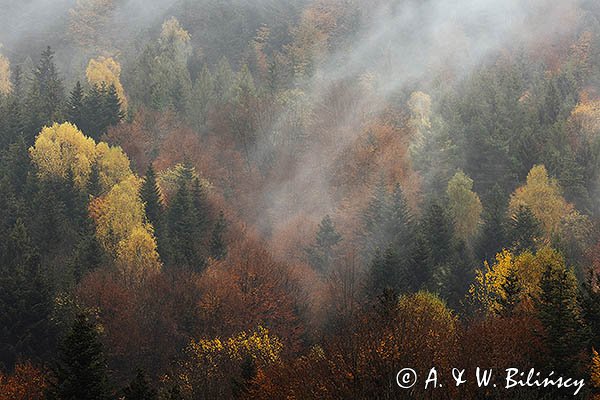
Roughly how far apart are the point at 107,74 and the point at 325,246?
59128mm

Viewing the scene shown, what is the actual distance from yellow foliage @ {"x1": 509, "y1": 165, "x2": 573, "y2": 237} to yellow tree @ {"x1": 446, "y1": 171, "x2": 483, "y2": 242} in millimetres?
4177

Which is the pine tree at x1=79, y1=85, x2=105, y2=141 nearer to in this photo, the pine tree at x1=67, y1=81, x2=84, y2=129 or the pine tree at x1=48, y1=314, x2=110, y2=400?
the pine tree at x1=67, y1=81, x2=84, y2=129

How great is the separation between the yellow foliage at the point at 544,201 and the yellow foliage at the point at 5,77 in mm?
85501

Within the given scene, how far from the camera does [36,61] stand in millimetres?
128125

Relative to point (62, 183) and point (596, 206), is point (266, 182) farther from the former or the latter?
point (596, 206)

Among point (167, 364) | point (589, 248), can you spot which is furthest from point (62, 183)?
point (589, 248)

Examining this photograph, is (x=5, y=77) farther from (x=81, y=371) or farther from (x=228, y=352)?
(x=81, y=371)

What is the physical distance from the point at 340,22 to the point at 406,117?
183ft

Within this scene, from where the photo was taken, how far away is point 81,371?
90.9 feet

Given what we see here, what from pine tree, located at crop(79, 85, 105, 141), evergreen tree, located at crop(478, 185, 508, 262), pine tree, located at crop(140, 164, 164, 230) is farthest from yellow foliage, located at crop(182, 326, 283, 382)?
pine tree, located at crop(79, 85, 105, 141)

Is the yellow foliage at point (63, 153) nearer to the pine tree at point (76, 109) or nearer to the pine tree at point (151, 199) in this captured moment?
the pine tree at point (151, 199)

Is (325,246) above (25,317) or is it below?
below

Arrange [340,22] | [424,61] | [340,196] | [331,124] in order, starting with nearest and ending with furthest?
[340,196]
[331,124]
[424,61]
[340,22]

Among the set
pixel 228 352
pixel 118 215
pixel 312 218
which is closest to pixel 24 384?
pixel 228 352
